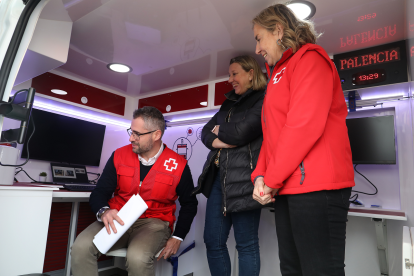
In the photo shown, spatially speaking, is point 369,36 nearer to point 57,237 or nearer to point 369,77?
point 369,77

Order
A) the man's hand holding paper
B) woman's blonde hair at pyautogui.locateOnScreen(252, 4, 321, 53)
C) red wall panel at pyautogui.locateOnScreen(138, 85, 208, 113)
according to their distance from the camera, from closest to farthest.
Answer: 1. woman's blonde hair at pyautogui.locateOnScreen(252, 4, 321, 53)
2. the man's hand holding paper
3. red wall panel at pyautogui.locateOnScreen(138, 85, 208, 113)

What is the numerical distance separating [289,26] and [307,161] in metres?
0.57

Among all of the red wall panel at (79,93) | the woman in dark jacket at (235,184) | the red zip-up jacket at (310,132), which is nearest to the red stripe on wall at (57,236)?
the red wall panel at (79,93)

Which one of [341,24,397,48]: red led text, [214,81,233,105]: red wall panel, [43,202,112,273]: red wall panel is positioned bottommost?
[43,202,112,273]: red wall panel

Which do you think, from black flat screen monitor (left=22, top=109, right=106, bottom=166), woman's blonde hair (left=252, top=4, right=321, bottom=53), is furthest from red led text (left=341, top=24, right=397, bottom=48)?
black flat screen monitor (left=22, top=109, right=106, bottom=166)

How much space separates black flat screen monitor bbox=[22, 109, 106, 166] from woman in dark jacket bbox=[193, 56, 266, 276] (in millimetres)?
1803

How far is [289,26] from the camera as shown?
111 centimetres

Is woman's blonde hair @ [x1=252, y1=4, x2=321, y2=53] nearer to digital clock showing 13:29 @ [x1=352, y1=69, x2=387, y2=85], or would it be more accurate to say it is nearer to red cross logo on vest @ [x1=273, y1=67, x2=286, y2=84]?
red cross logo on vest @ [x1=273, y1=67, x2=286, y2=84]

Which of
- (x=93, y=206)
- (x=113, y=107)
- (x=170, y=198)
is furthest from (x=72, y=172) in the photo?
(x=170, y=198)

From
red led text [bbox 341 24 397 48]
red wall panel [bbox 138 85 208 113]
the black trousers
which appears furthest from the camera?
red wall panel [bbox 138 85 208 113]

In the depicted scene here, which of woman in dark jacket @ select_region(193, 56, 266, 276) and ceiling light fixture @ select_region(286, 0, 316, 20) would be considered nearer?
woman in dark jacket @ select_region(193, 56, 266, 276)

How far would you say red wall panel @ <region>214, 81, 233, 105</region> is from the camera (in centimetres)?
268

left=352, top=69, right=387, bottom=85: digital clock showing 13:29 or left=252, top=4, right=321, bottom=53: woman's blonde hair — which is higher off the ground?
left=352, top=69, right=387, bottom=85: digital clock showing 13:29

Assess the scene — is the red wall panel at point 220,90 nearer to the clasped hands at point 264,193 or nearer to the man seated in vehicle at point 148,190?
the man seated in vehicle at point 148,190
